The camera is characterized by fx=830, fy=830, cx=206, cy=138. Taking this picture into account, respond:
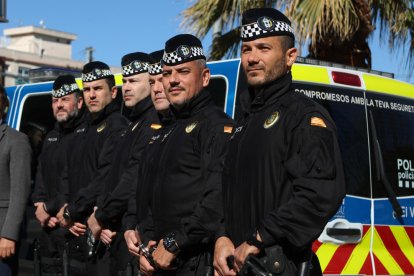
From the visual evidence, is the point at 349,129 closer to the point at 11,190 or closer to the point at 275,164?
the point at 275,164

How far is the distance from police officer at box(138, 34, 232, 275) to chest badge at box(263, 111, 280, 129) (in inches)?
22.3

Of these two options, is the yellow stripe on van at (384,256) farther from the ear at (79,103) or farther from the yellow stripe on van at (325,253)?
the ear at (79,103)

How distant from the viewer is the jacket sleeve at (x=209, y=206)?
401 cm

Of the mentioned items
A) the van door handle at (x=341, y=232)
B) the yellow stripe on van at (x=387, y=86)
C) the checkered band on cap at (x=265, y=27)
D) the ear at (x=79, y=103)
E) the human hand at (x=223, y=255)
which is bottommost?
the van door handle at (x=341, y=232)

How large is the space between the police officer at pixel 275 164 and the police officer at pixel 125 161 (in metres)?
1.49

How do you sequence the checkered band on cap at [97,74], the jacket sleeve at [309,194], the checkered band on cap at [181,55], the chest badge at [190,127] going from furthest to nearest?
1. the checkered band on cap at [97,74]
2. the checkered band on cap at [181,55]
3. the chest badge at [190,127]
4. the jacket sleeve at [309,194]

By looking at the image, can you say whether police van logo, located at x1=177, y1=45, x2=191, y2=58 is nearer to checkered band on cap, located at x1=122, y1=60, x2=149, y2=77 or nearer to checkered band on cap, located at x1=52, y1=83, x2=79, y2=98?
checkered band on cap, located at x1=122, y1=60, x2=149, y2=77

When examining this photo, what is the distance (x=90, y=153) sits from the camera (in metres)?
6.04

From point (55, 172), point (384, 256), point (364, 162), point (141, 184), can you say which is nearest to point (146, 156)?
point (141, 184)

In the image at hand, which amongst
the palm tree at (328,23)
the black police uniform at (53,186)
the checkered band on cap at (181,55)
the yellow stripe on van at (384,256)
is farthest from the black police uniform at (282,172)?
the palm tree at (328,23)

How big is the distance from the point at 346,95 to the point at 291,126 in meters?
1.92

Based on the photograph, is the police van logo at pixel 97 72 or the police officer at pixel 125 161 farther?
the police van logo at pixel 97 72

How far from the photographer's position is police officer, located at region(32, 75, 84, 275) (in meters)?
6.48

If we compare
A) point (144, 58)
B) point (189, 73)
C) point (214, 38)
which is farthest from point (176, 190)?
point (214, 38)
